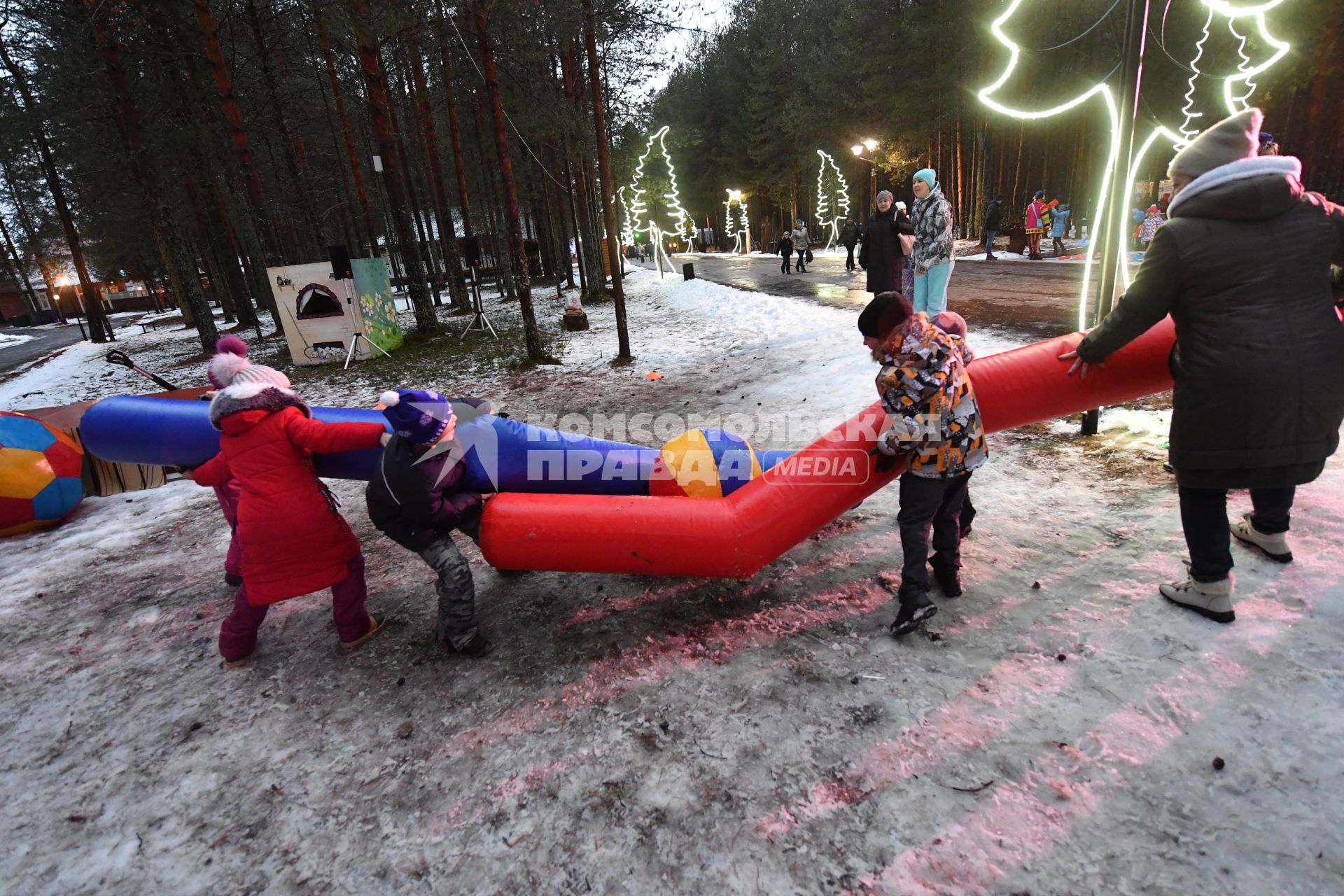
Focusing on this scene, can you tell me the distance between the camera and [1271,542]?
291 cm

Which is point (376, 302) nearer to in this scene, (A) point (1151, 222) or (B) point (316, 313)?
(B) point (316, 313)

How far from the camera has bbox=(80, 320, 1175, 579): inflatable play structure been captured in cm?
301

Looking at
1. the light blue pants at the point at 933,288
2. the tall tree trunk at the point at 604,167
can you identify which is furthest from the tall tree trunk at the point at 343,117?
the light blue pants at the point at 933,288

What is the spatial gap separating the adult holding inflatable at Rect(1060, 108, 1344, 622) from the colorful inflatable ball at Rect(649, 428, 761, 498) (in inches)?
79.8

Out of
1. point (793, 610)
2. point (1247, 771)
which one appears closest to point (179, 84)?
point (793, 610)

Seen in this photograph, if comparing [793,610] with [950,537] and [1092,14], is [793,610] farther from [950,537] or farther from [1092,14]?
[1092,14]

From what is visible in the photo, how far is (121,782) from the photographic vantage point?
97.8 inches

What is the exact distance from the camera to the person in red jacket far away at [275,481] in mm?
2963

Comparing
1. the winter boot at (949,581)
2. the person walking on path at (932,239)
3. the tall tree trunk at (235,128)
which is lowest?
the winter boot at (949,581)

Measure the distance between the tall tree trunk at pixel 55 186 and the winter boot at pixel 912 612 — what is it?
80.5 feet

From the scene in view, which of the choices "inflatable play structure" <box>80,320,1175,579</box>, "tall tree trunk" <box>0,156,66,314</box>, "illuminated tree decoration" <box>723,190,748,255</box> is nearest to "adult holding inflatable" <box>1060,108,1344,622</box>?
"inflatable play structure" <box>80,320,1175,579</box>

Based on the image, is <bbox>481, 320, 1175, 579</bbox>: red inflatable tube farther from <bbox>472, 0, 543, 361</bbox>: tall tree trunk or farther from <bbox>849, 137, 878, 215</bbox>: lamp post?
<bbox>849, 137, 878, 215</bbox>: lamp post

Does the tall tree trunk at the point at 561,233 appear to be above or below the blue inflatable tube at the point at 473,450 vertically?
above

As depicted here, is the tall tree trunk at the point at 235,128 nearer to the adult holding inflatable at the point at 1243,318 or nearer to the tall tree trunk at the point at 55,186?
the tall tree trunk at the point at 55,186
